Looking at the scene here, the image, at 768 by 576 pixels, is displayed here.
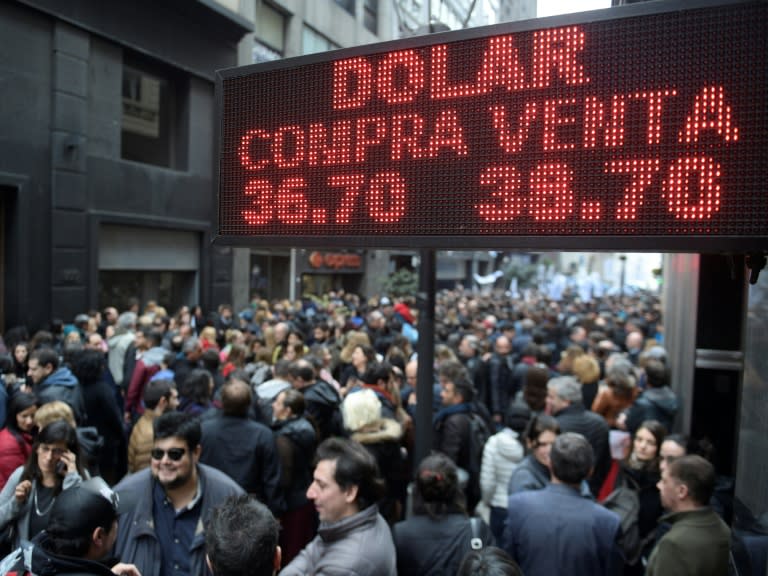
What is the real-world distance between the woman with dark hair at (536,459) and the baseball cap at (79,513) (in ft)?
8.34

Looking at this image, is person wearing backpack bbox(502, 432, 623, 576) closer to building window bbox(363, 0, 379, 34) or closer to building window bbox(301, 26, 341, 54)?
building window bbox(301, 26, 341, 54)

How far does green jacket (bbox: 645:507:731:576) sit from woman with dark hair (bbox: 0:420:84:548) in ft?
10.6

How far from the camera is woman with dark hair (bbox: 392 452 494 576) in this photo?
319cm

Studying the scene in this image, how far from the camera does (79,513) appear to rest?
256 cm

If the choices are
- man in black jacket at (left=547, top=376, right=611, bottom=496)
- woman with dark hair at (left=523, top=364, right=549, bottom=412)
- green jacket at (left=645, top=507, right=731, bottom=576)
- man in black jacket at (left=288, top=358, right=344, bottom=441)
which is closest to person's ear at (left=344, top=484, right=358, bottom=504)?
green jacket at (left=645, top=507, right=731, bottom=576)

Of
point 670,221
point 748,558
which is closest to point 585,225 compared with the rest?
point 670,221

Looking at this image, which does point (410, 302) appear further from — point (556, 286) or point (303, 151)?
point (303, 151)

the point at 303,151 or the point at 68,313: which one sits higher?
the point at 303,151

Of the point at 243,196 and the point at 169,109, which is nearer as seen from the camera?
the point at 243,196

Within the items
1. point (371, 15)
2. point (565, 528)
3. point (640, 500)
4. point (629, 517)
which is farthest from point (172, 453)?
point (371, 15)

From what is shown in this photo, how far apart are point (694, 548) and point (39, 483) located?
3.62 metres

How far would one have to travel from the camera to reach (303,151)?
2.60 meters

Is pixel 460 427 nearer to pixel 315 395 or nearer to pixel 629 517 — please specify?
pixel 315 395

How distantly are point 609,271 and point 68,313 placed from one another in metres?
73.4
